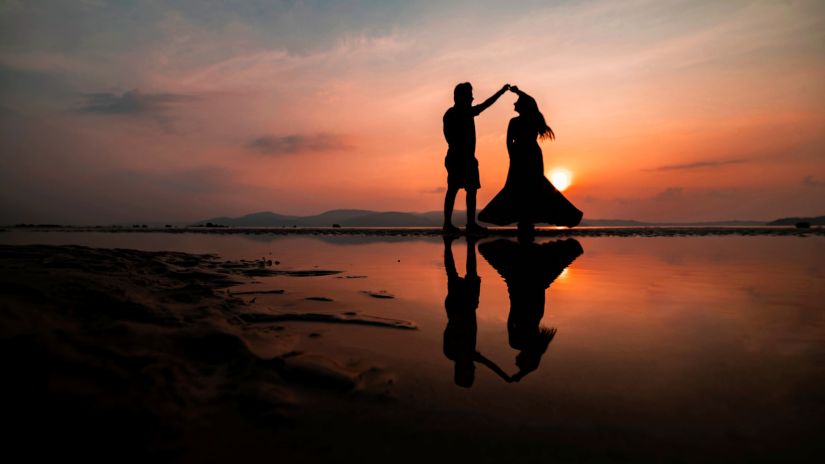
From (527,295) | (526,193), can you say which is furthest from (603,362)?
(526,193)

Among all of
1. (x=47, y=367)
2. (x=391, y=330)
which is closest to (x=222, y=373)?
(x=47, y=367)

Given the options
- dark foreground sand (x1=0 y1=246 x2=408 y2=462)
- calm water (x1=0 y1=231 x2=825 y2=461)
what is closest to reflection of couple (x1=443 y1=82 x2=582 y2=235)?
calm water (x1=0 y1=231 x2=825 y2=461)

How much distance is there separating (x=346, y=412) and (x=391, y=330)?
1109 mm

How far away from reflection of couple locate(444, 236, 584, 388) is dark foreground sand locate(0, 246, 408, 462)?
0.36 meters

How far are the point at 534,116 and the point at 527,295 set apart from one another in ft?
31.0

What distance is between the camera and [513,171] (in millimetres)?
12125

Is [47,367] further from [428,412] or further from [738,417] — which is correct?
[738,417]

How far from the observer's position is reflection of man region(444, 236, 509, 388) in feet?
5.93

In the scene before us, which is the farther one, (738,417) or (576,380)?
(576,380)

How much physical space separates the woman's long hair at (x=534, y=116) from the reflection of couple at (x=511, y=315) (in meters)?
6.96

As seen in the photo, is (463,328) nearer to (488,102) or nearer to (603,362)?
(603,362)

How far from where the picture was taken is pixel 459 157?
37.6 feet

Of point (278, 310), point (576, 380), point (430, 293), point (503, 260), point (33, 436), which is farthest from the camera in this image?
point (503, 260)

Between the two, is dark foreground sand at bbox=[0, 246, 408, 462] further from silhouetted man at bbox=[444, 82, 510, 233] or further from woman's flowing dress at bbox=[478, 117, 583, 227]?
woman's flowing dress at bbox=[478, 117, 583, 227]
